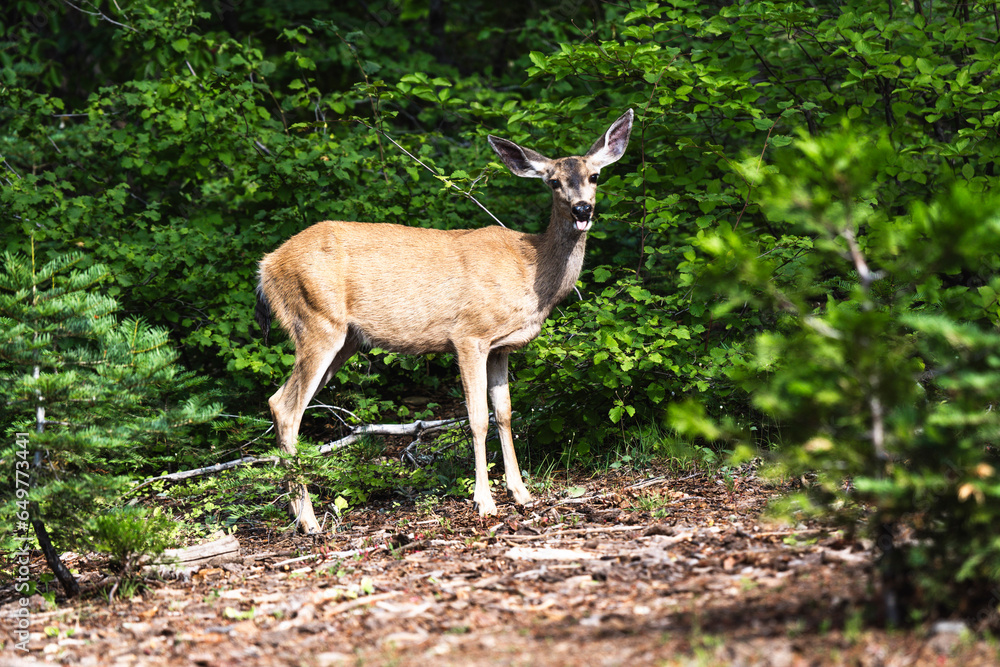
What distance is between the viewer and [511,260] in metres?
6.40

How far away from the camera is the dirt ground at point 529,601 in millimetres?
3148

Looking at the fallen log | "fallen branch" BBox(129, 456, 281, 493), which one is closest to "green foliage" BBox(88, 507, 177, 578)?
the fallen log

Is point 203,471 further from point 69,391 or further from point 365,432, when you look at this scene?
point 69,391

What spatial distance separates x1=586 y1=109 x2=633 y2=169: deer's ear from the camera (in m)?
6.31

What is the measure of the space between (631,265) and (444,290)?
204 centimetres

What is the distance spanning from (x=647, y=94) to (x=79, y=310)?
421cm

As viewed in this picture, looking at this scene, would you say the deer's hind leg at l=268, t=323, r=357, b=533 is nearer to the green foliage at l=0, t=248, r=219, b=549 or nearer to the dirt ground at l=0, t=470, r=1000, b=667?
the dirt ground at l=0, t=470, r=1000, b=667

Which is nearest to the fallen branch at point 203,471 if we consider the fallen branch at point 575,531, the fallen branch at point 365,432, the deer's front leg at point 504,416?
the fallen branch at point 365,432

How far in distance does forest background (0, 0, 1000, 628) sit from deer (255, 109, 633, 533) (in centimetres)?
34

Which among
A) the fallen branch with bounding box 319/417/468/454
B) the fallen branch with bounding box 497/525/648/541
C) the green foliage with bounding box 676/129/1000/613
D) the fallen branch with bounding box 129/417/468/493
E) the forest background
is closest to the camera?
the green foliage with bounding box 676/129/1000/613

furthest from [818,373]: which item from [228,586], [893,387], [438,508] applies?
[438,508]

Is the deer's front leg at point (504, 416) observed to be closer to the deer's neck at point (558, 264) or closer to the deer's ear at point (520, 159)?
the deer's neck at point (558, 264)

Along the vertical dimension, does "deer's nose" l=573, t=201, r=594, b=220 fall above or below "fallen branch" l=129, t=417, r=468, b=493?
above

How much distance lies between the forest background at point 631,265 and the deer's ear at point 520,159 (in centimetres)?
48
